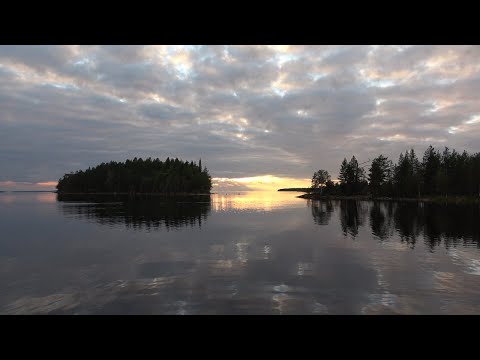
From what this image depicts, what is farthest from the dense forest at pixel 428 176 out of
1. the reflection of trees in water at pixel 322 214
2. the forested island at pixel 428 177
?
the reflection of trees in water at pixel 322 214

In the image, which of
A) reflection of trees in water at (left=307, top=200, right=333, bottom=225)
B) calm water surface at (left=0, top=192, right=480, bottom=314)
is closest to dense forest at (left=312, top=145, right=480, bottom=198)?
reflection of trees in water at (left=307, top=200, right=333, bottom=225)

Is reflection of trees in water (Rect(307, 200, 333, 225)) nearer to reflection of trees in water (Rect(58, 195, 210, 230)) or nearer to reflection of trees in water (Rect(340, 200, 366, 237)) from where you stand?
reflection of trees in water (Rect(340, 200, 366, 237))

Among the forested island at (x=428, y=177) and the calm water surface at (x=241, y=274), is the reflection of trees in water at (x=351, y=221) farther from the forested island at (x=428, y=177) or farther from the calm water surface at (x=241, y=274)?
the forested island at (x=428, y=177)

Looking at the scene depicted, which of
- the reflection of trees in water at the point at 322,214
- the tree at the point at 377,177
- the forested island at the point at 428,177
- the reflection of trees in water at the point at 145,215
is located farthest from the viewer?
the tree at the point at 377,177

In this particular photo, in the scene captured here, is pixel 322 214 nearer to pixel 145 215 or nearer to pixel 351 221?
pixel 351 221

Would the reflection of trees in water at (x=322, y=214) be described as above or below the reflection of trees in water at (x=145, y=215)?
below

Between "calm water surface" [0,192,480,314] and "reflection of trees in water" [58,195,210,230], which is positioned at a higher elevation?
"reflection of trees in water" [58,195,210,230]

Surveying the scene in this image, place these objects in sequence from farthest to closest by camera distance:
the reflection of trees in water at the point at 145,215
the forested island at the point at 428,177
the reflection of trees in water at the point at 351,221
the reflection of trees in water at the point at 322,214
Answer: the forested island at the point at 428,177 < the reflection of trees in water at the point at 322,214 < the reflection of trees in water at the point at 145,215 < the reflection of trees in water at the point at 351,221

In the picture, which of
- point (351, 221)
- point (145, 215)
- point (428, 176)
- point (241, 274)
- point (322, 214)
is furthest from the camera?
point (428, 176)

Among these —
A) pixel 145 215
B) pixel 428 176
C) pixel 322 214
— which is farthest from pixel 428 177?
pixel 145 215
